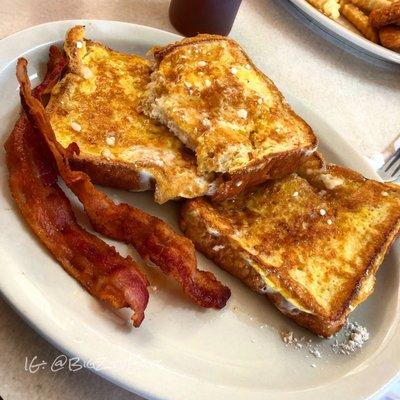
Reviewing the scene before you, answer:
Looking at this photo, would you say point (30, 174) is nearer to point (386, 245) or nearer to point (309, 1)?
point (386, 245)

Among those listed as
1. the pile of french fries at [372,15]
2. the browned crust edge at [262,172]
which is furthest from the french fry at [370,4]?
the browned crust edge at [262,172]

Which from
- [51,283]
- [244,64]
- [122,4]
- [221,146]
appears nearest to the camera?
[51,283]

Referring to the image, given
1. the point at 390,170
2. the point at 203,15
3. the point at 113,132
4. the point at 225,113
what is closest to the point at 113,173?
the point at 113,132

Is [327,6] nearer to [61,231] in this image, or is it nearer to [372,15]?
[372,15]

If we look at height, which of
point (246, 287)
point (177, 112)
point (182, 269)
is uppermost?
point (177, 112)

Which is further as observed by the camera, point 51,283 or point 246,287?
point 246,287

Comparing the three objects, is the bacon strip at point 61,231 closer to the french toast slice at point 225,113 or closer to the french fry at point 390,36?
the french toast slice at point 225,113

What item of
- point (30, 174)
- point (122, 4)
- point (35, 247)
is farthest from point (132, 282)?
point (122, 4)
